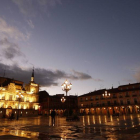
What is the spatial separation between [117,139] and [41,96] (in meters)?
84.7

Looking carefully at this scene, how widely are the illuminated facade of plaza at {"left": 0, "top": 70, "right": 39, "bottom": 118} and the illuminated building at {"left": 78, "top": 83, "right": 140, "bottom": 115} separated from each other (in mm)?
22438

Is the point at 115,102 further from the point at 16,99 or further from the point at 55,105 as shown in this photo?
the point at 16,99

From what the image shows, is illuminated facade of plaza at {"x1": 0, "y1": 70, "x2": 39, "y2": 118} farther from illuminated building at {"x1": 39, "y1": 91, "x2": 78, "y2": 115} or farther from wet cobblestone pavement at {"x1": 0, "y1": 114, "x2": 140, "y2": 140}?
wet cobblestone pavement at {"x1": 0, "y1": 114, "x2": 140, "y2": 140}

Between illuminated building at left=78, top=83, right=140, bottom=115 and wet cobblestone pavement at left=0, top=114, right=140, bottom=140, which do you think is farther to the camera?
illuminated building at left=78, top=83, right=140, bottom=115

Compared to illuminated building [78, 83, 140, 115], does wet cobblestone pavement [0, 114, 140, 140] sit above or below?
below

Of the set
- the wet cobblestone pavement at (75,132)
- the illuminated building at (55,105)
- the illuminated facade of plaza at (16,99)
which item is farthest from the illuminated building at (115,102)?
the wet cobblestone pavement at (75,132)

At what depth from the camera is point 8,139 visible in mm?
7281

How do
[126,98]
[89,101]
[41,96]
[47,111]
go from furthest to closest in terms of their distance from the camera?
[41,96] → [47,111] → [89,101] → [126,98]

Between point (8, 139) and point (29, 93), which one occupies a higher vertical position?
point (29, 93)

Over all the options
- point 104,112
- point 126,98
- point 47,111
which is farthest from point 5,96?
point 126,98

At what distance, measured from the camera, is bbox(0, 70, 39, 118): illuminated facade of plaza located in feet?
193

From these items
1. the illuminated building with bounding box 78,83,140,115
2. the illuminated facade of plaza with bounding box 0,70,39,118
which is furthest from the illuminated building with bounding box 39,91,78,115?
the illuminated building with bounding box 78,83,140,115

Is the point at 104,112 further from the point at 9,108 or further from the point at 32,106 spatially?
the point at 9,108

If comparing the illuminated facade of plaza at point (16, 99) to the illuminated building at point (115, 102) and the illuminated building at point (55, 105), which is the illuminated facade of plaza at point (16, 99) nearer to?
the illuminated building at point (55, 105)
